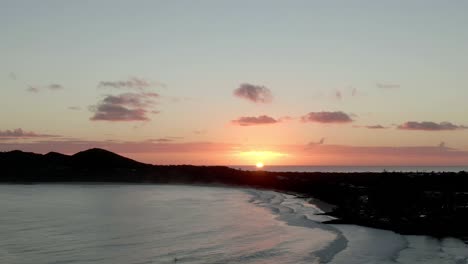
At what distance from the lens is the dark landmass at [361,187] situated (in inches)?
1816

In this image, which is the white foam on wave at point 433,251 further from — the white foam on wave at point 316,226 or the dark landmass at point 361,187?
the white foam on wave at point 316,226

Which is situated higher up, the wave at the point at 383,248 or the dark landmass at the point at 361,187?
the dark landmass at the point at 361,187

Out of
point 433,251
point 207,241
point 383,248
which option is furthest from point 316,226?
point 433,251

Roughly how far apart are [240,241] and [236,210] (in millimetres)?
27584

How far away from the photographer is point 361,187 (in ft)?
338

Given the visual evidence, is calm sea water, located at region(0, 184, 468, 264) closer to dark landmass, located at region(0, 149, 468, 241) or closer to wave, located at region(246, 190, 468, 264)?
wave, located at region(246, 190, 468, 264)

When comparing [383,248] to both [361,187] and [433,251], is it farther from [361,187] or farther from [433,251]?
[361,187]

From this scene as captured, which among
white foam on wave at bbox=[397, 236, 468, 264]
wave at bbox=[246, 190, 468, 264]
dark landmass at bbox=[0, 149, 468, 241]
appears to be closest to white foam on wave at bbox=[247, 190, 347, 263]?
wave at bbox=[246, 190, 468, 264]

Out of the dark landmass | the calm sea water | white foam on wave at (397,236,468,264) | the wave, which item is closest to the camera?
white foam on wave at (397,236,468,264)

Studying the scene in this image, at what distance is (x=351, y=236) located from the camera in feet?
136

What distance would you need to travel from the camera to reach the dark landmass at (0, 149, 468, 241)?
46.1m

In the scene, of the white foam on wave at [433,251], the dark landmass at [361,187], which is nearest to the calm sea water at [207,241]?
the white foam on wave at [433,251]

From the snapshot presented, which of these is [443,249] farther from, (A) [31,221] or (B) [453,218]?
(A) [31,221]

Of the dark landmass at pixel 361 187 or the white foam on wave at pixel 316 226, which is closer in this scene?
the white foam on wave at pixel 316 226
